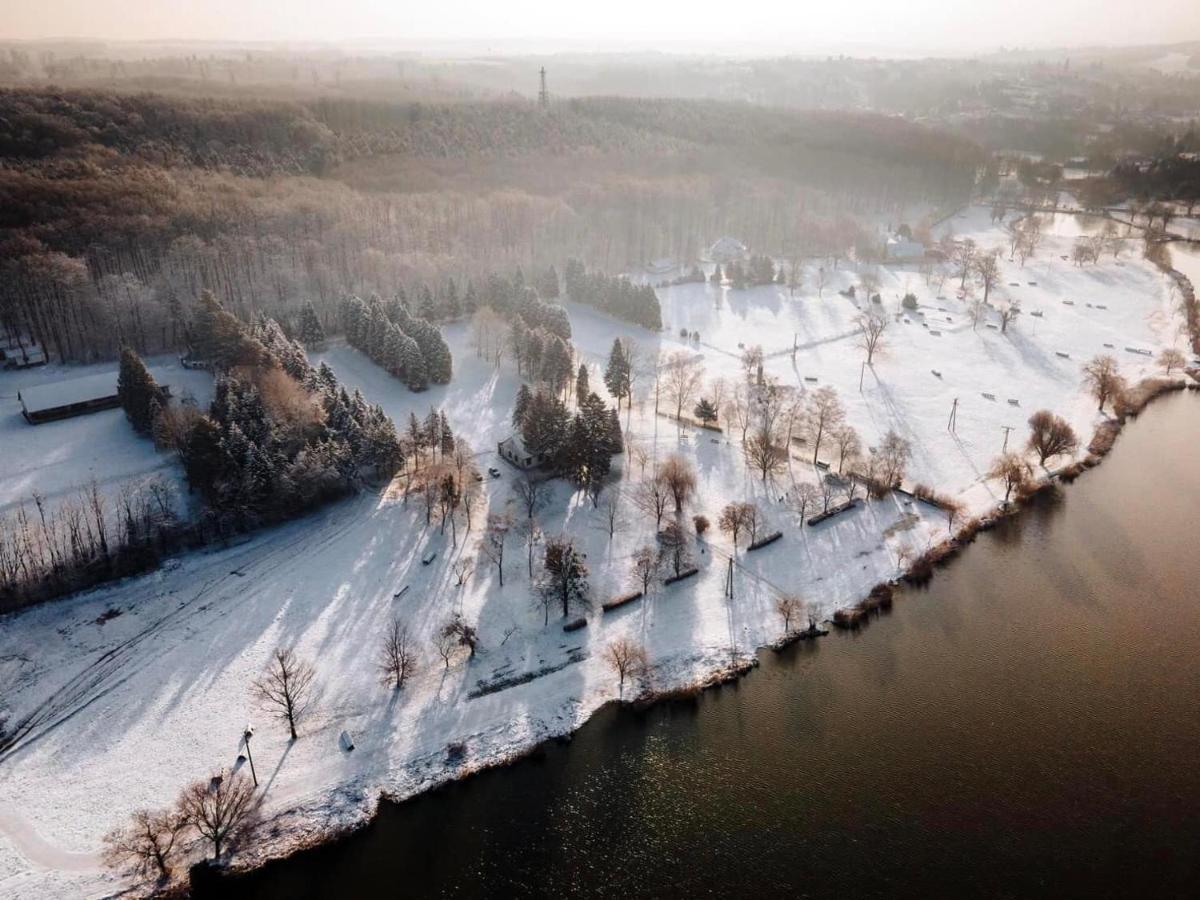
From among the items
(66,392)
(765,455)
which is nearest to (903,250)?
(765,455)

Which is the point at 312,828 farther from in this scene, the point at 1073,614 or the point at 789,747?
the point at 1073,614

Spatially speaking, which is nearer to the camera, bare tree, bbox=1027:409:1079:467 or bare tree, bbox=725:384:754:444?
bare tree, bbox=1027:409:1079:467

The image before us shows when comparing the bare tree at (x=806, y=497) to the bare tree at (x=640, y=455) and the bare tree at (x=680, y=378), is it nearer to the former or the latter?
the bare tree at (x=640, y=455)

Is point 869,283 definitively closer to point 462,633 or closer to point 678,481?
point 678,481

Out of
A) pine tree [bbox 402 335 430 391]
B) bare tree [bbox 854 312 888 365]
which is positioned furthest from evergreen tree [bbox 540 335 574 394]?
bare tree [bbox 854 312 888 365]

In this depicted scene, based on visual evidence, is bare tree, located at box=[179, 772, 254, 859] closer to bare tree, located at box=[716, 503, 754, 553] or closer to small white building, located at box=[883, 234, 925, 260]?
bare tree, located at box=[716, 503, 754, 553]

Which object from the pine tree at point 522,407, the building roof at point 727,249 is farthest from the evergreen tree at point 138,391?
the building roof at point 727,249
